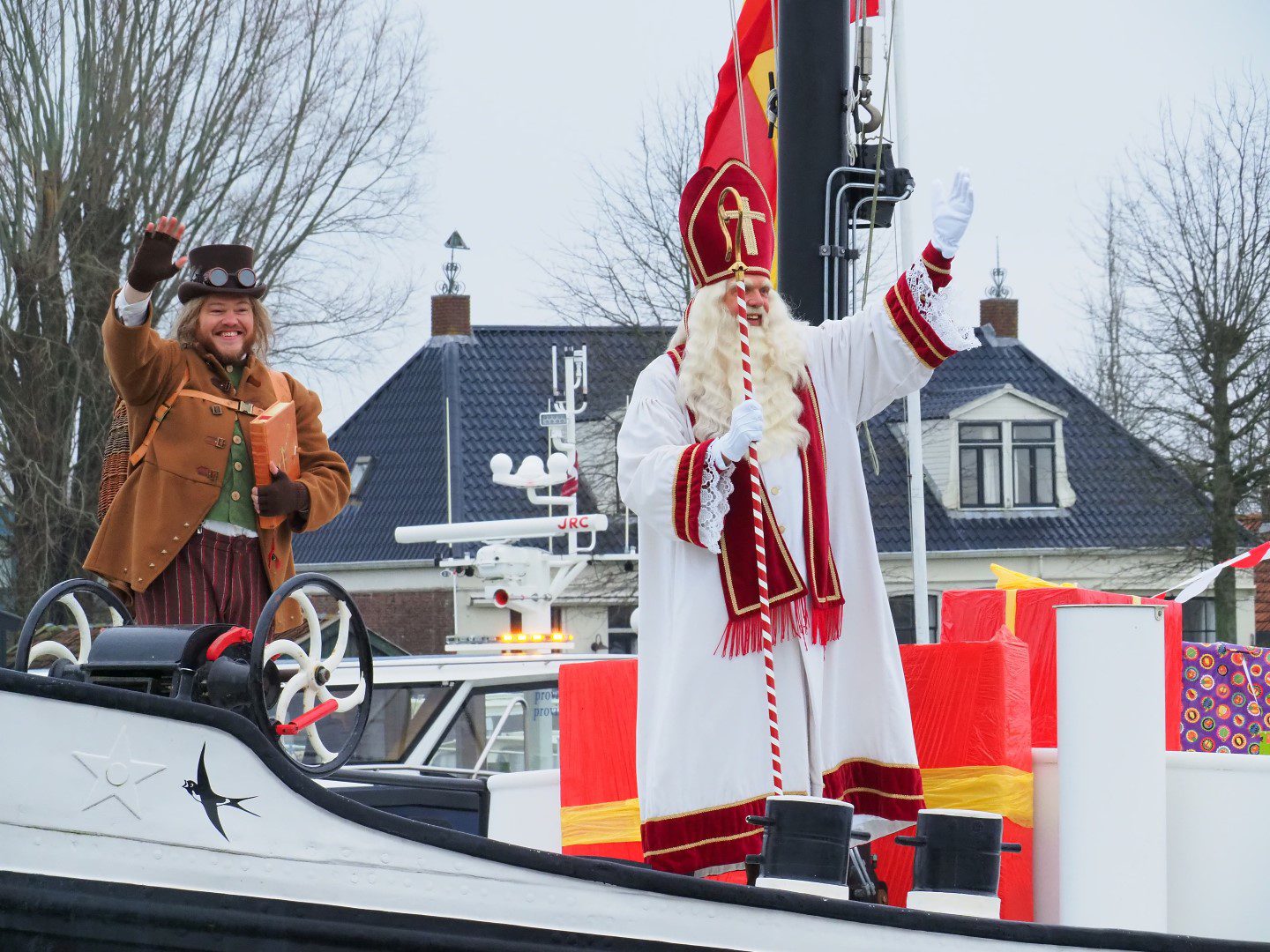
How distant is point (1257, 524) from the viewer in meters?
19.0

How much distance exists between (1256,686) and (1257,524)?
16271 millimetres

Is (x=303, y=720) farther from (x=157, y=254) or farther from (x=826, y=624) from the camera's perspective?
(x=826, y=624)

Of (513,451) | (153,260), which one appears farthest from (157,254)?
(513,451)

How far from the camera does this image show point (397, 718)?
17.9ft

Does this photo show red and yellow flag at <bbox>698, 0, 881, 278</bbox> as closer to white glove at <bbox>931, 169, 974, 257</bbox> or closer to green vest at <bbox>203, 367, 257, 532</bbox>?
white glove at <bbox>931, 169, 974, 257</bbox>

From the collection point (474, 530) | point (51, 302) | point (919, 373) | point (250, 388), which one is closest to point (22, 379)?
point (51, 302)

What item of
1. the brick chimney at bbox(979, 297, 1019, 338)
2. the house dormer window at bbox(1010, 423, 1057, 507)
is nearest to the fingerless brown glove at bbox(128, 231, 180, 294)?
the house dormer window at bbox(1010, 423, 1057, 507)

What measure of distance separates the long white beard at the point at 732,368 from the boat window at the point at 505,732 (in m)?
2.24

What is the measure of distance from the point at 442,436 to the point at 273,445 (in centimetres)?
Answer: 1987

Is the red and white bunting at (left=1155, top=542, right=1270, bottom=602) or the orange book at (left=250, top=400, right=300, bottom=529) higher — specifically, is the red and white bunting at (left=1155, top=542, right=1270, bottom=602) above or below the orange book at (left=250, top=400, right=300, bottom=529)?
below

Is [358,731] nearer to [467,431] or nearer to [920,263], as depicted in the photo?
[920,263]

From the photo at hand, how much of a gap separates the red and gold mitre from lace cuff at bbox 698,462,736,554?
53cm

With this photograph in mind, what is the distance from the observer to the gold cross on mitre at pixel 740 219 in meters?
3.53

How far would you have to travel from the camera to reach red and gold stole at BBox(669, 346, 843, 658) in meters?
3.25
